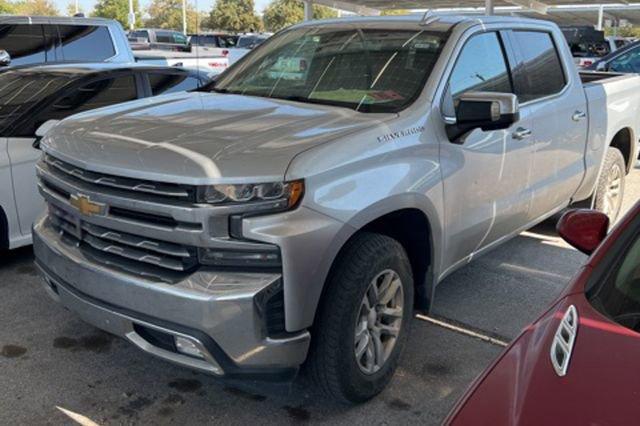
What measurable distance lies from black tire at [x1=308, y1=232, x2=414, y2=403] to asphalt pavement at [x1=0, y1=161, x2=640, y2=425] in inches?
7.6

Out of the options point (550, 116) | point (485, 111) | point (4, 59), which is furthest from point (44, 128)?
point (4, 59)

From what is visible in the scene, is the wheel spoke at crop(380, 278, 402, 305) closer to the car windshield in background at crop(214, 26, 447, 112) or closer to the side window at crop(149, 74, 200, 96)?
the car windshield in background at crop(214, 26, 447, 112)

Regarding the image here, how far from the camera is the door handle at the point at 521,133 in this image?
4.15 m

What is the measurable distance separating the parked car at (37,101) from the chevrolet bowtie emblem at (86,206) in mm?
1187

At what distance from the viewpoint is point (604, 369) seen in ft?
5.75

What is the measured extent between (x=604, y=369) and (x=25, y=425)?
8.40ft

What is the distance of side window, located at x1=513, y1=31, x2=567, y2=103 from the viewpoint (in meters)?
4.48

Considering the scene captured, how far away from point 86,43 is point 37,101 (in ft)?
11.0

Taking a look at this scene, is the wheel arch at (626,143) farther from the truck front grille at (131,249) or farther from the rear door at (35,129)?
the truck front grille at (131,249)

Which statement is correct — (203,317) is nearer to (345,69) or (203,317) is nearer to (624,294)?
(624,294)

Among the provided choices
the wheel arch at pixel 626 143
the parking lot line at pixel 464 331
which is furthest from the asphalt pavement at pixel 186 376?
the wheel arch at pixel 626 143

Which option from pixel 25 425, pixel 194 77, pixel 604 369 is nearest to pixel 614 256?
pixel 604 369

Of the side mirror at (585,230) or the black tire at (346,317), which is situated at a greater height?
the side mirror at (585,230)

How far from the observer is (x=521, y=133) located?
4207mm
